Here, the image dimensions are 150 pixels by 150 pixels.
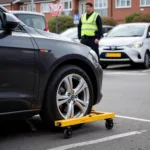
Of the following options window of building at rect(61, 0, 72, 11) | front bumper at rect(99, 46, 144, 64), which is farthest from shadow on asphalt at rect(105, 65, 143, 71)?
window of building at rect(61, 0, 72, 11)

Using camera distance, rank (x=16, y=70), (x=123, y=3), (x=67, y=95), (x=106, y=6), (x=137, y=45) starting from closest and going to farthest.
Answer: (x=16, y=70), (x=67, y=95), (x=137, y=45), (x=123, y=3), (x=106, y=6)

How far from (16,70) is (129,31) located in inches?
433

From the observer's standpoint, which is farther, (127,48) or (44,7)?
(44,7)

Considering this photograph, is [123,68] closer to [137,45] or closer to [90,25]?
[137,45]

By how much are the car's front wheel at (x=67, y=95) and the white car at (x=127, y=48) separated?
8758mm

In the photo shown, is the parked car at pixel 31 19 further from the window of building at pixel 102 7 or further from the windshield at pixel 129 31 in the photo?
the window of building at pixel 102 7

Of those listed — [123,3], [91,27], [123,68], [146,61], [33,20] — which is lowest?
[123,68]

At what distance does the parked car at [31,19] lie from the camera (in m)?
12.8

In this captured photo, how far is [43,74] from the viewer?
5.27 metres

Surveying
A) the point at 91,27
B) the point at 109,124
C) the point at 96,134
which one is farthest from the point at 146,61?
the point at 96,134

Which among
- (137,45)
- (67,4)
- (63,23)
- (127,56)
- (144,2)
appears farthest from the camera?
(67,4)

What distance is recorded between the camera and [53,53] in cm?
540

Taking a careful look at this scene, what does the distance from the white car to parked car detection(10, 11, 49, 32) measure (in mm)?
2337

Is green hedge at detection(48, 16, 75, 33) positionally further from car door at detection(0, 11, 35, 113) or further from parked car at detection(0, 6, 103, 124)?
car door at detection(0, 11, 35, 113)
